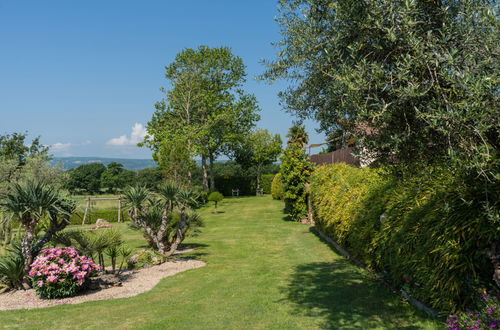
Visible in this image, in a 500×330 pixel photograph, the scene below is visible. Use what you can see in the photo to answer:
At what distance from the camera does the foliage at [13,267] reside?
8.70m

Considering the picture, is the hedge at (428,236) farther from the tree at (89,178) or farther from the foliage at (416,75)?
the tree at (89,178)

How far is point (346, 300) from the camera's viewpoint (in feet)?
23.6

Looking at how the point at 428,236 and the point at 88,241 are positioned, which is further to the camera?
the point at 88,241

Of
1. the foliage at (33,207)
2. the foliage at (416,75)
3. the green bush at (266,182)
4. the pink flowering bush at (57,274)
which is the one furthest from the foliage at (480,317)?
the green bush at (266,182)

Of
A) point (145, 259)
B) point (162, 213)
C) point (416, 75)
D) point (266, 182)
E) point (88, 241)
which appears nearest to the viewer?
point (416, 75)

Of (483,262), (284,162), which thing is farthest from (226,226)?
(483,262)

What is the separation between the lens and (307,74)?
19.7 feet

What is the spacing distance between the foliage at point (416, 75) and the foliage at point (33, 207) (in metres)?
7.05

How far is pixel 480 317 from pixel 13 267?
A: 31.8 feet

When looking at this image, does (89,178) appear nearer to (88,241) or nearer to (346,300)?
(88,241)

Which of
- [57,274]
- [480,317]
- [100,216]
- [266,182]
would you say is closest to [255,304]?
[480,317]

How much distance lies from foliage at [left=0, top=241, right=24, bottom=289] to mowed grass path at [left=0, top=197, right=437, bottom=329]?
1.69 m

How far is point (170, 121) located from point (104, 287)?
31000mm

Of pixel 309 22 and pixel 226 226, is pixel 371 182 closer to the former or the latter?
pixel 309 22
